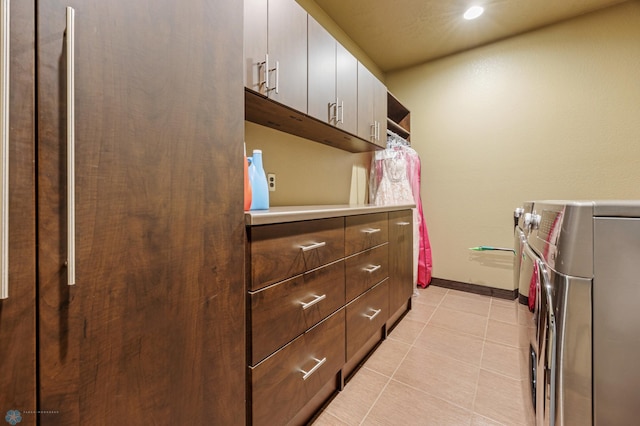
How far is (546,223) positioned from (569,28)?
2773 millimetres

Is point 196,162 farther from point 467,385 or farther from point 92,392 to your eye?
point 467,385

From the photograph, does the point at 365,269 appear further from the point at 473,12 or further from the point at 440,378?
the point at 473,12

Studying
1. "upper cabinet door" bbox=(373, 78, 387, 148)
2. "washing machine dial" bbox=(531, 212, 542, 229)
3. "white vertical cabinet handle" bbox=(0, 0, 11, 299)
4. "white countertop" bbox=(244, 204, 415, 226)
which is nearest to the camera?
"white vertical cabinet handle" bbox=(0, 0, 11, 299)

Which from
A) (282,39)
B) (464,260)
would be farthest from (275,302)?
(464,260)

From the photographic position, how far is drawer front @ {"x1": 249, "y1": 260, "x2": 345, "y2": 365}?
87cm

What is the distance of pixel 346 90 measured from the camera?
5.63 feet

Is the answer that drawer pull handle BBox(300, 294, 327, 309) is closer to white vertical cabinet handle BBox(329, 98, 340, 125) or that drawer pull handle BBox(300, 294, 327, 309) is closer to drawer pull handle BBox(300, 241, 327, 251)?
drawer pull handle BBox(300, 241, 327, 251)

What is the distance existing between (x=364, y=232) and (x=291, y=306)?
640 millimetres

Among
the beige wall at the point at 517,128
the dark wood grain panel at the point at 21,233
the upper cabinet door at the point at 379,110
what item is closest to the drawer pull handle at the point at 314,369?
the dark wood grain panel at the point at 21,233

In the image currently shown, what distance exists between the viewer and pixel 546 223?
646 mm

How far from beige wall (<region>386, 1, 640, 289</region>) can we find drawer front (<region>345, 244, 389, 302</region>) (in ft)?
4.95

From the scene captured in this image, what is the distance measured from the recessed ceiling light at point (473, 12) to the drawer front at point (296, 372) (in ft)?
8.30

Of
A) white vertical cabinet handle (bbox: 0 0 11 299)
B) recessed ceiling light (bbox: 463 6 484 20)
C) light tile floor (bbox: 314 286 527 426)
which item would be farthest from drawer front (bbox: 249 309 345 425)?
recessed ceiling light (bbox: 463 6 484 20)

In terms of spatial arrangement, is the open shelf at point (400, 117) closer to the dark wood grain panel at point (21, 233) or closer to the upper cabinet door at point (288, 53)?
the upper cabinet door at point (288, 53)
